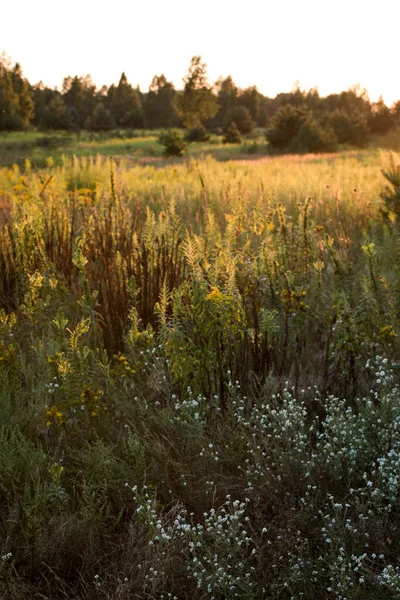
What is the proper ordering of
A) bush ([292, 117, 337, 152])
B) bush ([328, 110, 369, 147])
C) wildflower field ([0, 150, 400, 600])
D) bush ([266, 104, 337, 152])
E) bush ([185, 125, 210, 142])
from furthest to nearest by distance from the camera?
bush ([185, 125, 210, 142]) → bush ([328, 110, 369, 147]) → bush ([266, 104, 337, 152]) → bush ([292, 117, 337, 152]) → wildflower field ([0, 150, 400, 600])

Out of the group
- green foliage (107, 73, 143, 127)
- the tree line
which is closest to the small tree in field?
the tree line

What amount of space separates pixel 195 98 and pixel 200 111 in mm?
1343

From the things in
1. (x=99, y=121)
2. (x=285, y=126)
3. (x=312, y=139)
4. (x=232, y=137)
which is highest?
(x=99, y=121)

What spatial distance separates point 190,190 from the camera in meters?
9.05

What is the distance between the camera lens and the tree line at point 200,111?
31453mm

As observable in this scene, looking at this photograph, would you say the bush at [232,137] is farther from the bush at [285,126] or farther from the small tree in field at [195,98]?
the small tree in field at [195,98]

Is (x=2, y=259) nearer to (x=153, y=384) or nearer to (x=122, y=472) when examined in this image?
(x=153, y=384)

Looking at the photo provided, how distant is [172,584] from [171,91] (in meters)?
70.5

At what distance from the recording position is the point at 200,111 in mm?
53312

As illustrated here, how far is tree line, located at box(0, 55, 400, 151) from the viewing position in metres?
31.5

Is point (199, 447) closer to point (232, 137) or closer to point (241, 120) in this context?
point (232, 137)

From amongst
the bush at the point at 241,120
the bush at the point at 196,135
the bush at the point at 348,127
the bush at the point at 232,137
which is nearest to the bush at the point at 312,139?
the bush at the point at 348,127

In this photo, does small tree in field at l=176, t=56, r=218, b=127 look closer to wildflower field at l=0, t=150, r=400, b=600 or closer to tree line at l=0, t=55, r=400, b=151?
tree line at l=0, t=55, r=400, b=151

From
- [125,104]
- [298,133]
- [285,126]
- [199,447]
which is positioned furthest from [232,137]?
[199,447]
